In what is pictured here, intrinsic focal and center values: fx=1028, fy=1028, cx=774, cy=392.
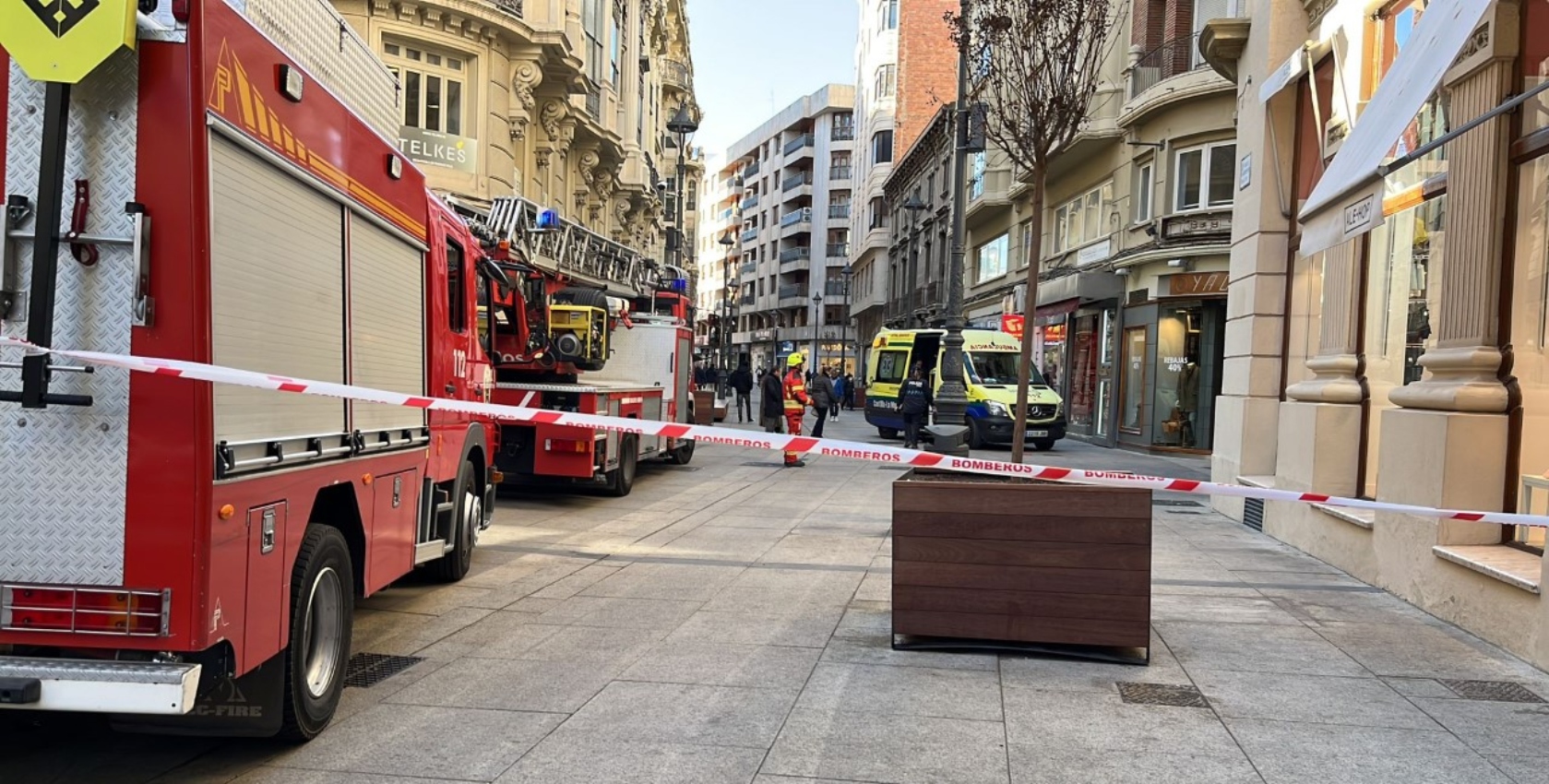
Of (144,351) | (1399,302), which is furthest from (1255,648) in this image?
(144,351)

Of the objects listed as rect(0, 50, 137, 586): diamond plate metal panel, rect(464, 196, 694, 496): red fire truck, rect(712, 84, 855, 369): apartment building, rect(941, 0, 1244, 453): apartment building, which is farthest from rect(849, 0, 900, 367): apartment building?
rect(0, 50, 137, 586): diamond plate metal panel

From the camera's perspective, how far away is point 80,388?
326 centimetres

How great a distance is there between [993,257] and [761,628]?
31910mm

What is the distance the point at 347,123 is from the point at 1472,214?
7.14 m

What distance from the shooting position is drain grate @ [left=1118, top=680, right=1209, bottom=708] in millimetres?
5027

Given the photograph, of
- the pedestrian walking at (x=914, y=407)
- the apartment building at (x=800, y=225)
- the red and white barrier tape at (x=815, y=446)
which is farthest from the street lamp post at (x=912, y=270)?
the red and white barrier tape at (x=815, y=446)

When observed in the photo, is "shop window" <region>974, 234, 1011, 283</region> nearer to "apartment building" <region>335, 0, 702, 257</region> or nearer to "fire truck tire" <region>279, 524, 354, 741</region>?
"apartment building" <region>335, 0, 702, 257</region>

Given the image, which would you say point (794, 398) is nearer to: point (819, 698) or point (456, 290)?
point (456, 290)

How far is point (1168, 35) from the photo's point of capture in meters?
22.5

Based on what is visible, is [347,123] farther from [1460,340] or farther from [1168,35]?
[1168,35]

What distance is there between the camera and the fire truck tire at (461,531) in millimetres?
7305

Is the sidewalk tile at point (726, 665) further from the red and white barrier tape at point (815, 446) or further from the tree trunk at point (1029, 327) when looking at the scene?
the tree trunk at point (1029, 327)

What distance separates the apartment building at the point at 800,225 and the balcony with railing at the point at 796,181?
8 centimetres

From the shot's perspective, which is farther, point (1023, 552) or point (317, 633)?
point (1023, 552)
